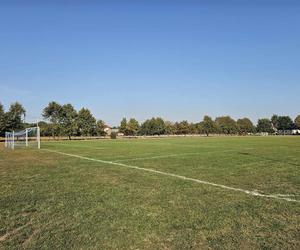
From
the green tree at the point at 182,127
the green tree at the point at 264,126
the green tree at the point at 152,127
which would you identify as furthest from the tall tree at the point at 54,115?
the green tree at the point at 264,126

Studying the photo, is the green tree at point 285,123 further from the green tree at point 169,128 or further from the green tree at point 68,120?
the green tree at point 68,120

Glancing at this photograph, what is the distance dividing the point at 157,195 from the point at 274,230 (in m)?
3.36

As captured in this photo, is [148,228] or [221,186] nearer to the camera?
[148,228]

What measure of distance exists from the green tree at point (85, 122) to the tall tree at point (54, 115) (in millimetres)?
6039

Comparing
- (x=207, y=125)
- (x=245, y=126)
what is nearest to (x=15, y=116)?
(x=207, y=125)

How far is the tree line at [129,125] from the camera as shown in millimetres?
84075

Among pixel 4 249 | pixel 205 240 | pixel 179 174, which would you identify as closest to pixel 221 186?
pixel 179 174

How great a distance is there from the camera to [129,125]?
132250 mm

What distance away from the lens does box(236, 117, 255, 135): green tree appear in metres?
179

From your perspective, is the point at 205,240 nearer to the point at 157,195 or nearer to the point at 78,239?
the point at 78,239

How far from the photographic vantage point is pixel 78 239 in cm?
499

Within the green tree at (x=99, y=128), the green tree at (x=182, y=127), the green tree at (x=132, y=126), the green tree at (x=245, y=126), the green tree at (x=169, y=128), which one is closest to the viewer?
the green tree at (x=99, y=128)

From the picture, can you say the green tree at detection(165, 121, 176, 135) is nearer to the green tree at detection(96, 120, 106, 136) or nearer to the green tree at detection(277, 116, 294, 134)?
the green tree at detection(96, 120, 106, 136)

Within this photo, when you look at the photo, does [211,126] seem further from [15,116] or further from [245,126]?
[15,116]
